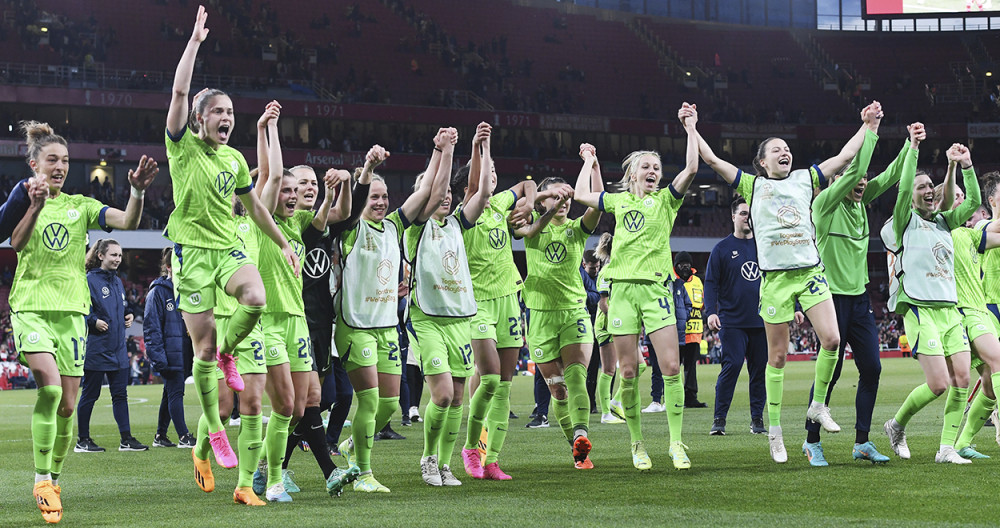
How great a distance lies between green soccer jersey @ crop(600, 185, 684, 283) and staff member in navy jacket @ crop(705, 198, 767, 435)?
10.7 ft

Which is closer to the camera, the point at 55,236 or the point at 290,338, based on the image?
the point at 55,236

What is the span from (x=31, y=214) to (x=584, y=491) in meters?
3.95

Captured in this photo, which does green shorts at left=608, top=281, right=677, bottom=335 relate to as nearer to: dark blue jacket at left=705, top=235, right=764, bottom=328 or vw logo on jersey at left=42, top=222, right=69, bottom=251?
dark blue jacket at left=705, top=235, right=764, bottom=328

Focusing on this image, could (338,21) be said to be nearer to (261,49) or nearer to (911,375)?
(261,49)

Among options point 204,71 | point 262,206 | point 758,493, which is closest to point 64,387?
point 262,206

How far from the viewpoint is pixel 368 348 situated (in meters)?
7.42

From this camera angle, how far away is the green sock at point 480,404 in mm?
8266

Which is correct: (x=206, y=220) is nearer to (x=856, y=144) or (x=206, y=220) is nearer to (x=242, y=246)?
(x=242, y=246)

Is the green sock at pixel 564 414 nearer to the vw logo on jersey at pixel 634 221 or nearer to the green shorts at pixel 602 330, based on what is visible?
the vw logo on jersey at pixel 634 221

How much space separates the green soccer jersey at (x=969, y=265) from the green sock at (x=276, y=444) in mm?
5348

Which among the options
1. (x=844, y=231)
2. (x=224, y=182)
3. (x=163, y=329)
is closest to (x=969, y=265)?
(x=844, y=231)

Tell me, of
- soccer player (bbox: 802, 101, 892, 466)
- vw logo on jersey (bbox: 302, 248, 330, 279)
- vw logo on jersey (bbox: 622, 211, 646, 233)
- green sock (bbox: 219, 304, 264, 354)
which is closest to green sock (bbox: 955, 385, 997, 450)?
soccer player (bbox: 802, 101, 892, 466)

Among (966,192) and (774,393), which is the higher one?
(966,192)

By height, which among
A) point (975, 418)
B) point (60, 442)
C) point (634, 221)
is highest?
point (634, 221)
